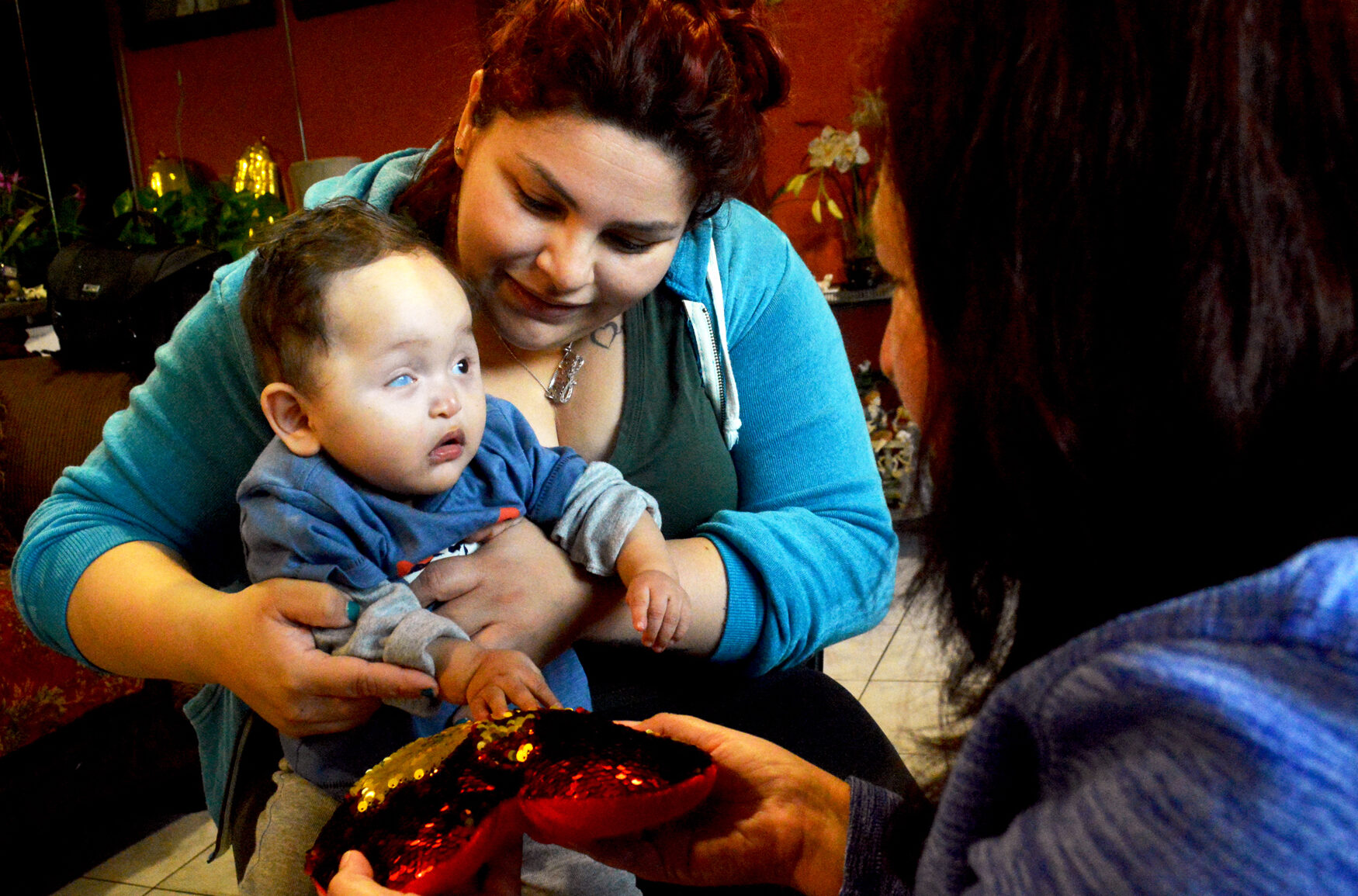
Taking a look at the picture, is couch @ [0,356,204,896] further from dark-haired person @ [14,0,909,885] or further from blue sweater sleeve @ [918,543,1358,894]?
blue sweater sleeve @ [918,543,1358,894]

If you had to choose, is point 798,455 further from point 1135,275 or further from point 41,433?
point 41,433

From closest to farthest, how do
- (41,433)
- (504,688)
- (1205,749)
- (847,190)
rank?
(1205,749), (504,688), (41,433), (847,190)

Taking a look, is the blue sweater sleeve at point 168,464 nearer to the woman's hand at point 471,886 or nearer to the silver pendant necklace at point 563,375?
the silver pendant necklace at point 563,375

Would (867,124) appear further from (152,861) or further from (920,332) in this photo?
(152,861)

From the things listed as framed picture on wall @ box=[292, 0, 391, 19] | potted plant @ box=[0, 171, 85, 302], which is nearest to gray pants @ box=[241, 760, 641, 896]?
potted plant @ box=[0, 171, 85, 302]

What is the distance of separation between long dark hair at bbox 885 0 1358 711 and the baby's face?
1.81ft

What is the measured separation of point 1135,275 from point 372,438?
0.75 m

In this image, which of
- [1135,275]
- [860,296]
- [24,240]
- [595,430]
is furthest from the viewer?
[860,296]

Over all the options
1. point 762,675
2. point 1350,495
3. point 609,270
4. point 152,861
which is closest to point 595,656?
point 762,675

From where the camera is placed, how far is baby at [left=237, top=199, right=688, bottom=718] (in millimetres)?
1044

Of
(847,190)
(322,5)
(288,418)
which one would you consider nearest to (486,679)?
(288,418)

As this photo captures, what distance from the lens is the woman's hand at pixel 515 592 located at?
3.72ft

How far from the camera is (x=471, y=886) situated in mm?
917

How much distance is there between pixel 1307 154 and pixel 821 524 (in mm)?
876
